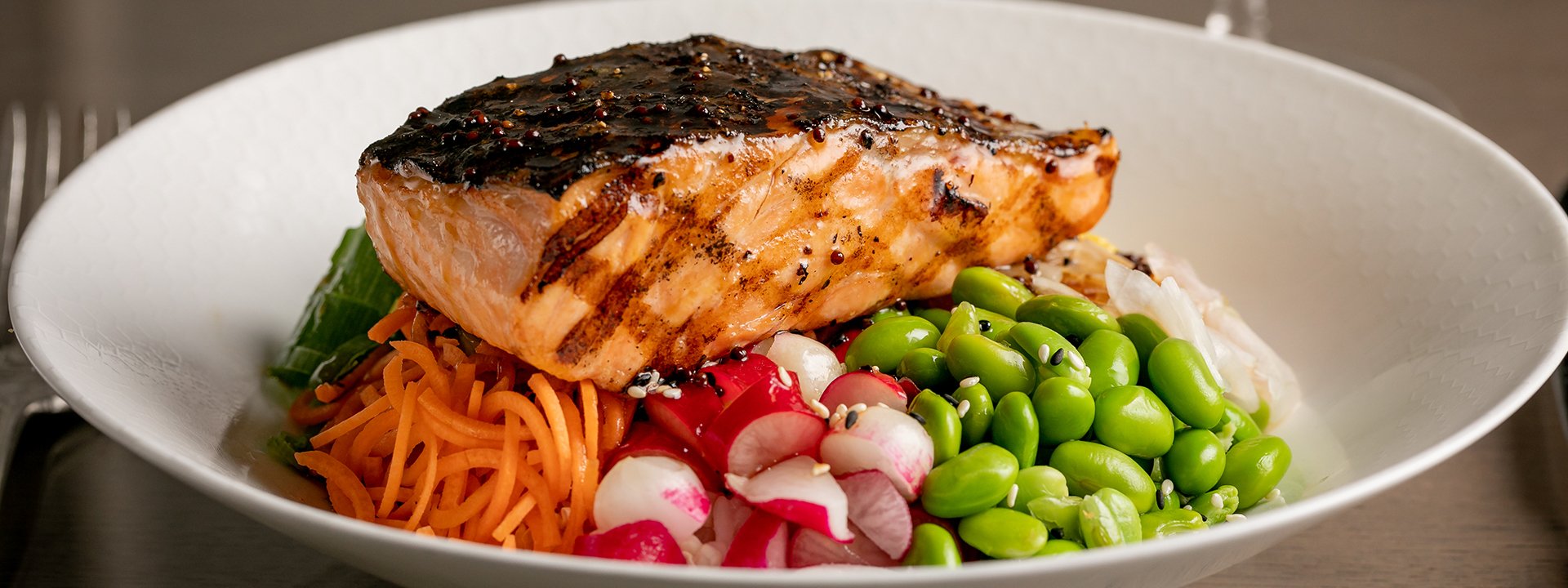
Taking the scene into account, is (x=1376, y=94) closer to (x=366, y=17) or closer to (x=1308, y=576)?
(x=1308, y=576)

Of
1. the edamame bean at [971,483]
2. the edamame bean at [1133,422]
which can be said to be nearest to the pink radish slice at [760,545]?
the edamame bean at [971,483]

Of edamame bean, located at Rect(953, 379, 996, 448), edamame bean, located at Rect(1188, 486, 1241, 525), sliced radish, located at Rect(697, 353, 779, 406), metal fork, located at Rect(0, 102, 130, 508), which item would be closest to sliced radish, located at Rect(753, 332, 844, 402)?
sliced radish, located at Rect(697, 353, 779, 406)

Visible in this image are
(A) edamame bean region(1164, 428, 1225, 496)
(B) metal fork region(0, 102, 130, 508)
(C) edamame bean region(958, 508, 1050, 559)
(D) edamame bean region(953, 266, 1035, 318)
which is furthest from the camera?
(B) metal fork region(0, 102, 130, 508)

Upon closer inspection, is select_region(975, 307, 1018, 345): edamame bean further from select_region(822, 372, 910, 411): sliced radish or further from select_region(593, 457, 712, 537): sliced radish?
select_region(593, 457, 712, 537): sliced radish

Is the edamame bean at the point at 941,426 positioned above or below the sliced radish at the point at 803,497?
above

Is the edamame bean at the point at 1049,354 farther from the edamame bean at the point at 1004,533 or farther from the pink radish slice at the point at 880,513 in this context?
the pink radish slice at the point at 880,513

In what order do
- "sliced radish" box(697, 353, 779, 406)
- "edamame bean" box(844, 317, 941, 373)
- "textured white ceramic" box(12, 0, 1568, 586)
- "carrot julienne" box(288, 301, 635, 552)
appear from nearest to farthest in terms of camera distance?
"textured white ceramic" box(12, 0, 1568, 586), "carrot julienne" box(288, 301, 635, 552), "sliced radish" box(697, 353, 779, 406), "edamame bean" box(844, 317, 941, 373)

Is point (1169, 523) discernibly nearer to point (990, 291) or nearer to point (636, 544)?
point (990, 291)
